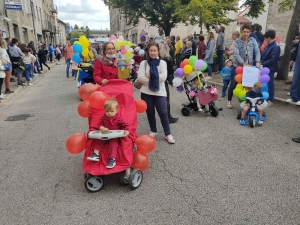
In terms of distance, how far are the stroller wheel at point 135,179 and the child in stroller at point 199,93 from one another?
125 inches

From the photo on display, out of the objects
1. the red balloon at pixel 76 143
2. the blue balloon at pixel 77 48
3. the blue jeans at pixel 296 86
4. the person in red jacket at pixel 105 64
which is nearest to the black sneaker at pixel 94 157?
the red balloon at pixel 76 143

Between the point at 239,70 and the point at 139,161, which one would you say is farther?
the point at 239,70

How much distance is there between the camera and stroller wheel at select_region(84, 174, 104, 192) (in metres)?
2.98

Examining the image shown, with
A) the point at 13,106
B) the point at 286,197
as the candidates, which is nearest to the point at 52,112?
the point at 13,106

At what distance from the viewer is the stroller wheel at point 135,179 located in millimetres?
2988

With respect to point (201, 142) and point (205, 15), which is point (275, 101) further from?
point (205, 15)

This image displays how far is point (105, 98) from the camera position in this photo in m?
3.22

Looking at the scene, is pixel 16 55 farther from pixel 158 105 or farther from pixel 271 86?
pixel 271 86

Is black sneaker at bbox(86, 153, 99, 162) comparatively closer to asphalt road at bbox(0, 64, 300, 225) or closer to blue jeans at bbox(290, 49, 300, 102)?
asphalt road at bbox(0, 64, 300, 225)

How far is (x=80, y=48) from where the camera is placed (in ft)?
Answer: 24.7

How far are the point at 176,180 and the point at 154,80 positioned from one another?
1.61m

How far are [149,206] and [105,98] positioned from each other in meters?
1.41

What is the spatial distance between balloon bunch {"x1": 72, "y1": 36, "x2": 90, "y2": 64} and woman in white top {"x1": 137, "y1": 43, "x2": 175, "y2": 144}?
157 inches

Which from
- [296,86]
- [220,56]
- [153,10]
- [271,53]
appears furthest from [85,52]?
[153,10]
